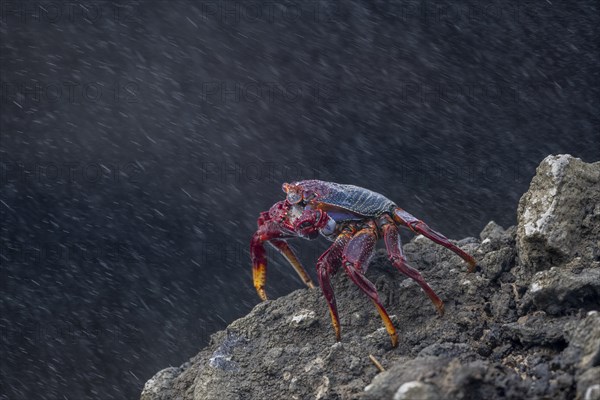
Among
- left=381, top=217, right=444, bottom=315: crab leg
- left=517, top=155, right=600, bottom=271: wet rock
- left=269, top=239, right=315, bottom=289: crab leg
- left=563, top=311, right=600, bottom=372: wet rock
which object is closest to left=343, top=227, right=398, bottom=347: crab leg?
left=381, top=217, right=444, bottom=315: crab leg

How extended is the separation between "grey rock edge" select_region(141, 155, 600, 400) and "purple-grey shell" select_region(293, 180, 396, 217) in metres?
0.49

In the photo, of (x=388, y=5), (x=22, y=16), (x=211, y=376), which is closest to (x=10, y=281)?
(x=22, y=16)

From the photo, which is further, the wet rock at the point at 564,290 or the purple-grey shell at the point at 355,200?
the purple-grey shell at the point at 355,200

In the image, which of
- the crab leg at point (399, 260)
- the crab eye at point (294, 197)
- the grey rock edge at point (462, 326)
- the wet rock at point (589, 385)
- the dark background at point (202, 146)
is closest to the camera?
the wet rock at point (589, 385)

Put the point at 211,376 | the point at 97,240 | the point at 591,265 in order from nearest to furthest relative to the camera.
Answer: the point at 591,265
the point at 211,376
the point at 97,240

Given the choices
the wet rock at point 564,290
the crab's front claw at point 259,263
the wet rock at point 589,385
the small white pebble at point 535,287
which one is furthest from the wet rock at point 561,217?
the crab's front claw at point 259,263

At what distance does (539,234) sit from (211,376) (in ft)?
8.30

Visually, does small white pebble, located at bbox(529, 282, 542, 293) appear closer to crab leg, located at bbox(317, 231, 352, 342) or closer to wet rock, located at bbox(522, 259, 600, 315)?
wet rock, located at bbox(522, 259, 600, 315)

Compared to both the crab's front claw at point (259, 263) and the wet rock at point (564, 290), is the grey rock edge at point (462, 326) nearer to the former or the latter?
the wet rock at point (564, 290)

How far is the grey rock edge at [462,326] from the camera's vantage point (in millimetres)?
4156

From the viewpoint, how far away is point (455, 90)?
46.9ft

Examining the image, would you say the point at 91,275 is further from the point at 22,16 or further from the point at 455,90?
the point at 455,90

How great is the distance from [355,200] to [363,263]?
53cm

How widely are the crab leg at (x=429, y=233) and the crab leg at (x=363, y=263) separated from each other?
235 millimetres
